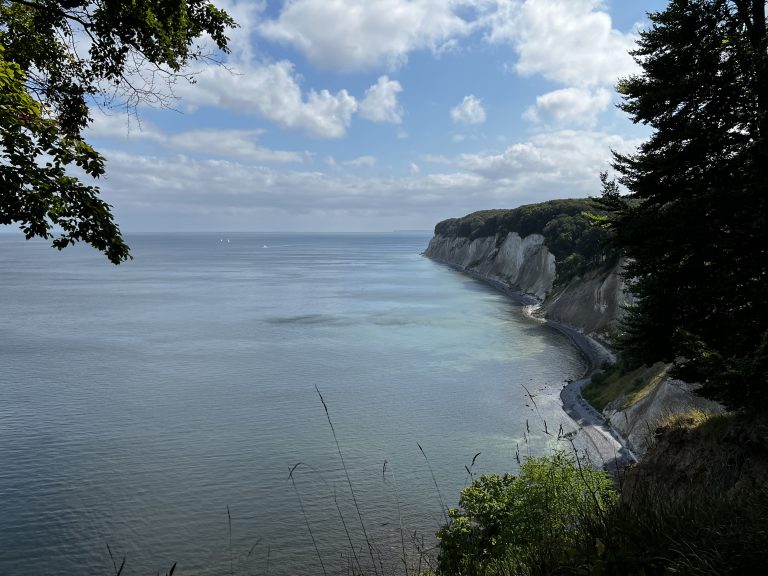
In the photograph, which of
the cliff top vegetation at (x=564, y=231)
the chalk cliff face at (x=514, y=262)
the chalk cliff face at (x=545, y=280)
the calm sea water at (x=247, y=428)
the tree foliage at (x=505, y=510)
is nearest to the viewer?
the tree foliage at (x=505, y=510)

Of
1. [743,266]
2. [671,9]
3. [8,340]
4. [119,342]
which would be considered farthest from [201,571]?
[8,340]

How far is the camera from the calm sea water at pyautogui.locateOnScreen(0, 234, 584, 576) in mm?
24625

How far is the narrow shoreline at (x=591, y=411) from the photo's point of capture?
108ft

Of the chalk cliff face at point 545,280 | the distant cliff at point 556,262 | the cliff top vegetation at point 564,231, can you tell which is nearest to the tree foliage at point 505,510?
the distant cliff at point 556,262

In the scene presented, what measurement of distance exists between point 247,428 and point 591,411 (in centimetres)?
2695

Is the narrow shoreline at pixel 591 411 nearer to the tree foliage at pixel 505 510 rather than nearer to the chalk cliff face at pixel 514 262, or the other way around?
the tree foliage at pixel 505 510

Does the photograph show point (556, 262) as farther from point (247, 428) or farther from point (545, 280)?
point (247, 428)

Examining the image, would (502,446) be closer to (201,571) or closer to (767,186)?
(201,571)

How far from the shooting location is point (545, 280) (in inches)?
3937

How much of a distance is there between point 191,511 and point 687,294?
82.7ft

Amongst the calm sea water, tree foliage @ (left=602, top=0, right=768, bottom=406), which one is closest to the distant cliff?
the calm sea water

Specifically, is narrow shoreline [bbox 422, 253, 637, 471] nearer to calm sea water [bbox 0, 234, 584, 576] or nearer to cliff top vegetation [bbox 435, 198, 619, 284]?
calm sea water [bbox 0, 234, 584, 576]

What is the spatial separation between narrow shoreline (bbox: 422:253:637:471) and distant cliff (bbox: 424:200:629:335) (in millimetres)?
2167

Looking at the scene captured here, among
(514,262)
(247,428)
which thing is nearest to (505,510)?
(247,428)
